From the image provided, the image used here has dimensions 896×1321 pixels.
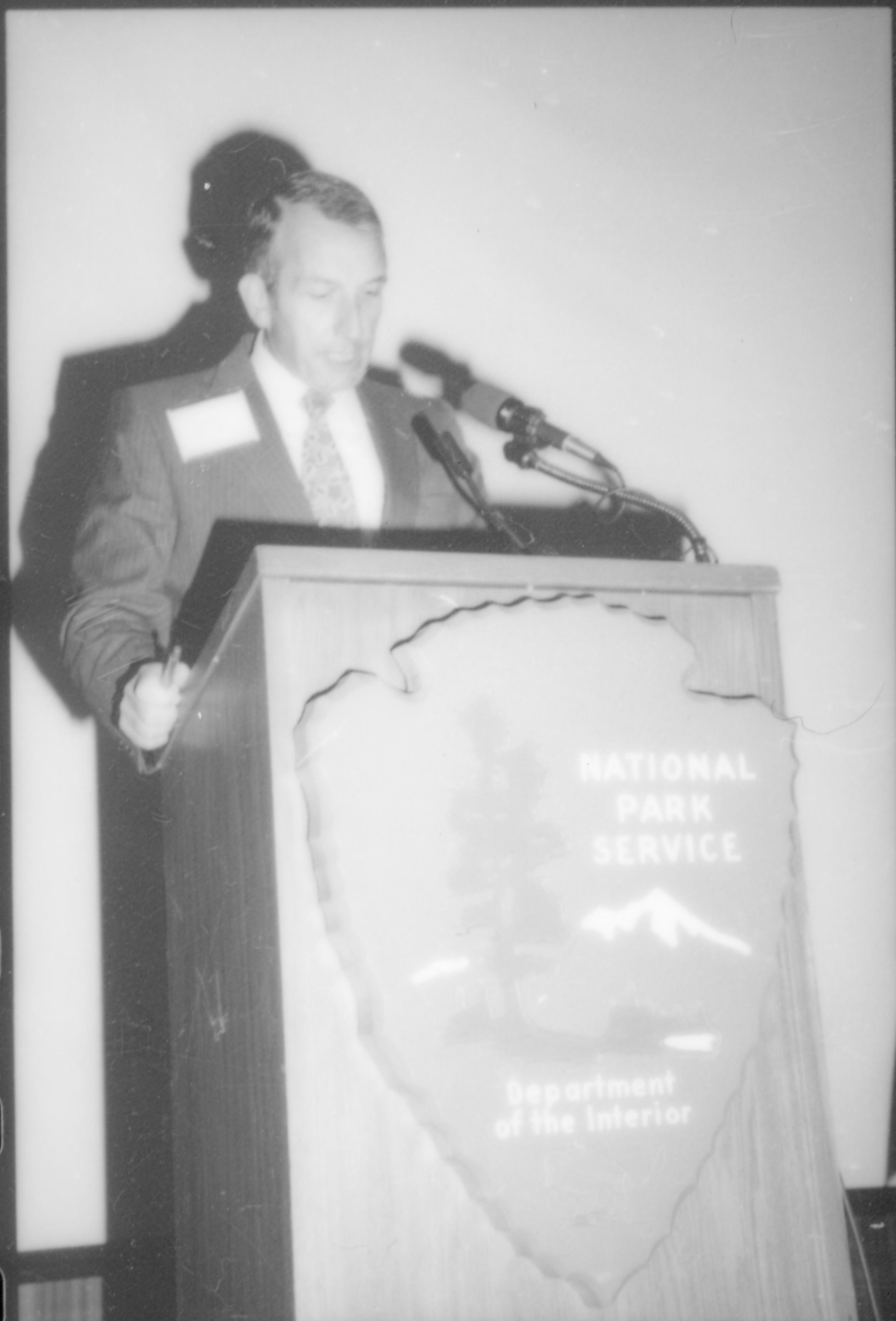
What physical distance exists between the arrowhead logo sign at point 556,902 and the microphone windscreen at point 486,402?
1.60 ft

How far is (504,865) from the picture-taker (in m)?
0.81

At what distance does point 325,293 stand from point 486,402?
447mm

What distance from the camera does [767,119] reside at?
7.75ft

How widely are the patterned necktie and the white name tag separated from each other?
0.25ft

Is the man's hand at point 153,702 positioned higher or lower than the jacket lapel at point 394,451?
lower

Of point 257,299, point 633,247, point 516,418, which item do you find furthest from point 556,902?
point 633,247

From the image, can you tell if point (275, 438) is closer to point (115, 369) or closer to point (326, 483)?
point (326, 483)

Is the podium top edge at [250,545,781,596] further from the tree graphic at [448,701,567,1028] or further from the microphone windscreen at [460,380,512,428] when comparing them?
the microphone windscreen at [460,380,512,428]

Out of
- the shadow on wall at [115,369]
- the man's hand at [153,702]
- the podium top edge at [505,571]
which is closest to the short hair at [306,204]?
the shadow on wall at [115,369]

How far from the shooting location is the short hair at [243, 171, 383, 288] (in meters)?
1.66

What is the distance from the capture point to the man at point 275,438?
154cm

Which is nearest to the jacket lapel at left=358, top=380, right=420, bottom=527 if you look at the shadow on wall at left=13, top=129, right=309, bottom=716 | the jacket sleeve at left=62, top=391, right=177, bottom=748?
the jacket sleeve at left=62, top=391, right=177, bottom=748

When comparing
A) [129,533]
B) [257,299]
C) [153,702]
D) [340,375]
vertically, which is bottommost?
[153,702]

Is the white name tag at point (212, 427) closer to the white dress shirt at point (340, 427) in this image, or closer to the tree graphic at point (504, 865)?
the white dress shirt at point (340, 427)
